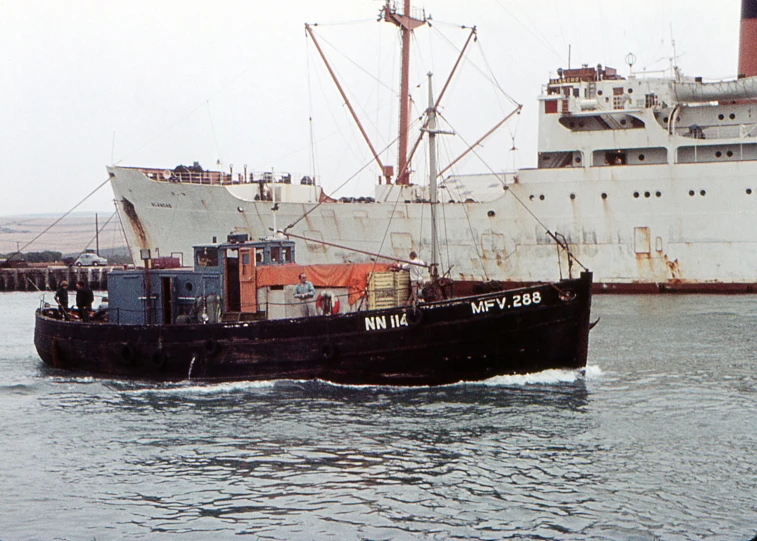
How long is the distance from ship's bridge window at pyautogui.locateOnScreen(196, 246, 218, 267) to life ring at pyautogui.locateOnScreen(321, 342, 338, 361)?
4.07 metres

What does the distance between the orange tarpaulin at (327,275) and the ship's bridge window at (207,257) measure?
4.34 feet

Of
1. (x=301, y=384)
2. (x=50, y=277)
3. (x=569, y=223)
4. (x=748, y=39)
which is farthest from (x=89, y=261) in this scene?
(x=301, y=384)

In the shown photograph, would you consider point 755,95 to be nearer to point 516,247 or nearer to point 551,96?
point 551,96

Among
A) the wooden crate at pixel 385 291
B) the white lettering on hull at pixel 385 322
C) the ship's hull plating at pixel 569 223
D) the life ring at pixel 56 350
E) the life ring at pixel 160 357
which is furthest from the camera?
the ship's hull plating at pixel 569 223

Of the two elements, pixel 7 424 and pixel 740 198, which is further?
pixel 740 198

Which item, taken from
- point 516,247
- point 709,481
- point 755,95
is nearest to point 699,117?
point 755,95

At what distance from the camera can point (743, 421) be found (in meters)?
18.1

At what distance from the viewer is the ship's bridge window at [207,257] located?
78.0 ft

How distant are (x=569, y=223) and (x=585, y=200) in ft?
4.18

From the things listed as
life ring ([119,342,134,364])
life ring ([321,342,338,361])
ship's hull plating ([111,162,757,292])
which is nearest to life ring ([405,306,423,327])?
life ring ([321,342,338,361])

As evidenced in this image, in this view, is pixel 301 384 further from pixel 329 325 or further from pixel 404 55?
pixel 404 55

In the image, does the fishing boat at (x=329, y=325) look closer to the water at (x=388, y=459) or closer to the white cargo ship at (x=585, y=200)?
the water at (x=388, y=459)

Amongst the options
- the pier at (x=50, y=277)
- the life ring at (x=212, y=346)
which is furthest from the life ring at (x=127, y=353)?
the pier at (x=50, y=277)

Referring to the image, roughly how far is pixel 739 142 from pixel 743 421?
27532 mm
